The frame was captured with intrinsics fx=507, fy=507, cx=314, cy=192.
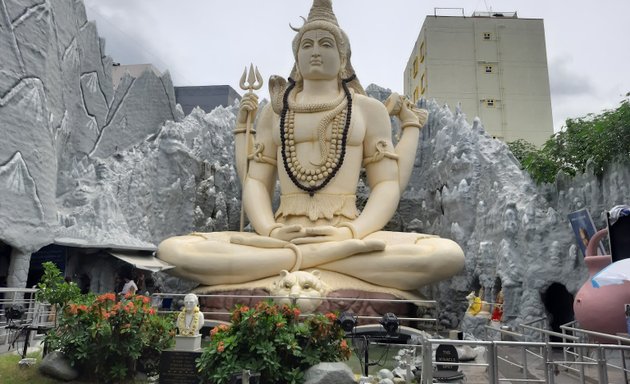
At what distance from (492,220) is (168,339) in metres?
6.95

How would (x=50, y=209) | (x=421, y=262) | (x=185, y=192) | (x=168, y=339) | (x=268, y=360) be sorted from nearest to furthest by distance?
(x=268, y=360) < (x=168, y=339) < (x=421, y=262) < (x=50, y=209) < (x=185, y=192)

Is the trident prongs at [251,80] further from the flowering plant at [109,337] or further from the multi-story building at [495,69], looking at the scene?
the multi-story building at [495,69]

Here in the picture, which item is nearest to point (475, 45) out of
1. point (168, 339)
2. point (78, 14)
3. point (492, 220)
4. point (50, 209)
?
point (492, 220)

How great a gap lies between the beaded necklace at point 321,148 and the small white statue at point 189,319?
361 centimetres

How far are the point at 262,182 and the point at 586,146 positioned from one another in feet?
23.2

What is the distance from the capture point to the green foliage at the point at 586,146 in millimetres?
8016

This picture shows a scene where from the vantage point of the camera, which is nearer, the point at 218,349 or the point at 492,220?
the point at 218,349

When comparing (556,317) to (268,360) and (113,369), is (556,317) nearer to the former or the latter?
(268,360)

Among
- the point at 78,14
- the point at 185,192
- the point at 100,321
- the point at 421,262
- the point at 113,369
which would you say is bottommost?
the point at 113,369

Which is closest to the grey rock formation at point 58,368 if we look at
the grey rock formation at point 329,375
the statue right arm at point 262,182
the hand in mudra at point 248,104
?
the grey rock formation at point 329,375

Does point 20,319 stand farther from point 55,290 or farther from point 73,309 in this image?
point 73,309

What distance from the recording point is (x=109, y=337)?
479 centimetres

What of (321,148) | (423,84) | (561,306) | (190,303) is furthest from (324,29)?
(423,84)

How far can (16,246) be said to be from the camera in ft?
28.1
